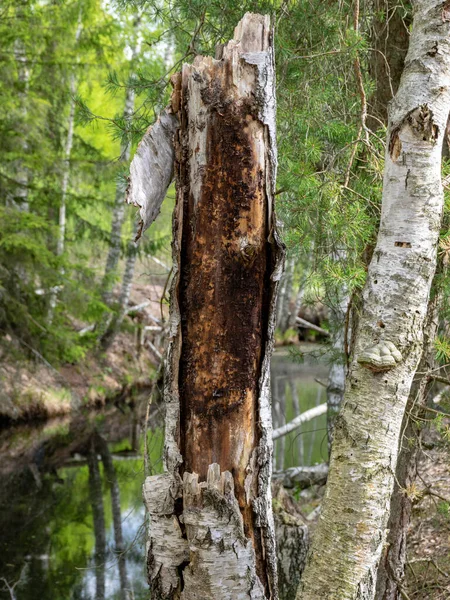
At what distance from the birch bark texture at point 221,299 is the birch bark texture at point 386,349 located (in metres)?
0.44

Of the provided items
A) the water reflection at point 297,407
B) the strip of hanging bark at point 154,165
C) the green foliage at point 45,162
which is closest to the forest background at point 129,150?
the green foliage at point 45,162

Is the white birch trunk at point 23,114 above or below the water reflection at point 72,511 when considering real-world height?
above

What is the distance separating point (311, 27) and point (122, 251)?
990 centimetres

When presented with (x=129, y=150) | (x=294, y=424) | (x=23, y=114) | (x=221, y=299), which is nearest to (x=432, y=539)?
(x=294, y=424)

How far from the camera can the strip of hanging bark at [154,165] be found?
1.70 m

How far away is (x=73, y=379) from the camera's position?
12.6 metres

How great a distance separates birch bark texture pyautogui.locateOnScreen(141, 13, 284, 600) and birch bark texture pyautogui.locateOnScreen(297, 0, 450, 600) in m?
0.44

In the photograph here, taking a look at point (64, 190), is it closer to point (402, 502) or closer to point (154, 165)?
point (402, 502)

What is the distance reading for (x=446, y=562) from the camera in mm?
4266

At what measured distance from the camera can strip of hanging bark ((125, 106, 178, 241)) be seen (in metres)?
1.70

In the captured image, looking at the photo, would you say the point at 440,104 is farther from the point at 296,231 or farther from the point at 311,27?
the point at 311,27

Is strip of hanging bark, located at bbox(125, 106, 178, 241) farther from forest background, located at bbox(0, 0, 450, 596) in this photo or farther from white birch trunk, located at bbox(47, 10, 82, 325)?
white birch trunk, located at bbox(47, 10, 82, 325)

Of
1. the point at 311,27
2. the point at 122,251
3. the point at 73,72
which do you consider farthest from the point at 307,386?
the point at 311,27

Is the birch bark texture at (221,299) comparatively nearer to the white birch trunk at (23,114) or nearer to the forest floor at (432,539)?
the forest floor at (432,539)
